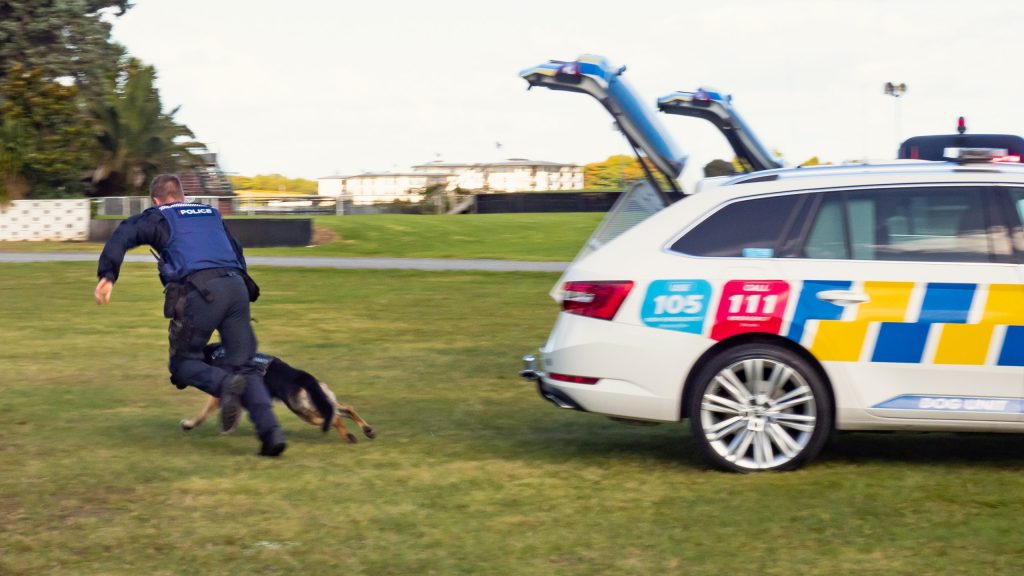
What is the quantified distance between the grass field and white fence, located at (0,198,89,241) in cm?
2711

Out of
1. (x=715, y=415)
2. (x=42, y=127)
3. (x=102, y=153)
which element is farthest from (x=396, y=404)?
(x=102, y=153)

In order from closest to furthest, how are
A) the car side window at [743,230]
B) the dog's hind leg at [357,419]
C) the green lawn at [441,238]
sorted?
the car side window at [743,230], the dog's hind leg at [357,419], the green lawn at [441,238]

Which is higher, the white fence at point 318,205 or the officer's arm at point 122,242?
the officer's arm at point 122,242

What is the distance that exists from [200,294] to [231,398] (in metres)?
0.63

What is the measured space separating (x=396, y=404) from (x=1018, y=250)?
15.4 ft

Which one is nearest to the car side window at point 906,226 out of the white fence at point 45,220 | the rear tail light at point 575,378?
the rear tail light at point 575,378

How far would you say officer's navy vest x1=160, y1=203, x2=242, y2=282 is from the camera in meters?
7.94

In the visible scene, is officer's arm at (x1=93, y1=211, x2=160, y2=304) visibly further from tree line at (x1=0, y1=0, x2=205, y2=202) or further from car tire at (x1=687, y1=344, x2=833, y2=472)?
tree line at (x1=0, y1=0, x2=205, y2=202)

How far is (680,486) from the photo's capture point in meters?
7.02

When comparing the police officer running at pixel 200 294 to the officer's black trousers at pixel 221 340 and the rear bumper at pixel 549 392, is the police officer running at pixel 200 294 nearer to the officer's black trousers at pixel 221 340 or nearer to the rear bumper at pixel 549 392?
the officer's black trousers at pixel 221 340

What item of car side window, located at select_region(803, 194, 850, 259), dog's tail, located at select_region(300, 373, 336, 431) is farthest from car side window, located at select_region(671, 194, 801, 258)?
dog's tail, located at select_region(300, 373, 336, 431)

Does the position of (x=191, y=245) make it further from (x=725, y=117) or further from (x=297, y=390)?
(x=725, y=117)

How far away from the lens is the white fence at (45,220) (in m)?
37.5

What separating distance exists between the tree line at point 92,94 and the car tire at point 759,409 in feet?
125
